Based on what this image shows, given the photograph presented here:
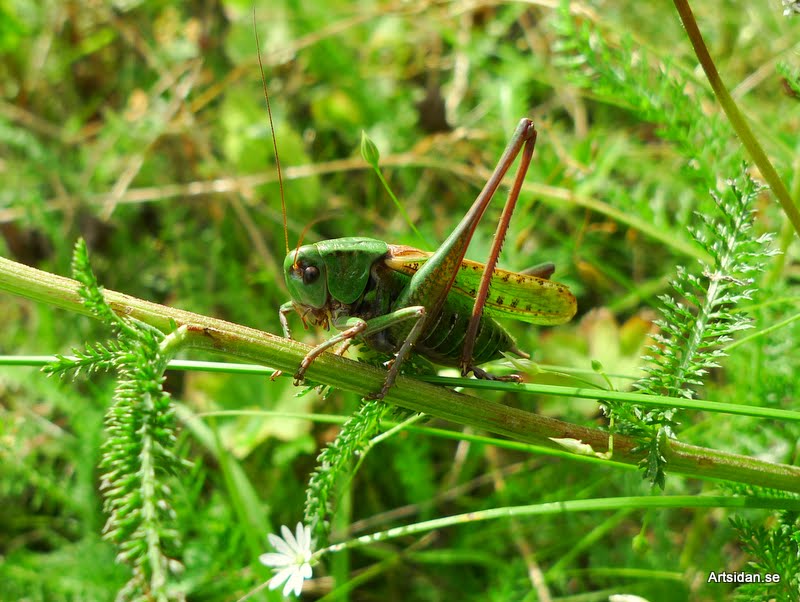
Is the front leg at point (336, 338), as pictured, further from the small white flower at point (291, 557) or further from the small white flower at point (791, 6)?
the small white flower at point (791, 6)

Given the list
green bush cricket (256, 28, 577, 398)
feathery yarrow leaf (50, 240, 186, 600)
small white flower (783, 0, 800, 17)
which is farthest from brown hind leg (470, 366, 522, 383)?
small white flower (783, 0, 800, 17)

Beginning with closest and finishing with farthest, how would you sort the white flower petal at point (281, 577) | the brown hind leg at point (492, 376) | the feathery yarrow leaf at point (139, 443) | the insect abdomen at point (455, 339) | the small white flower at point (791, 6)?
the feathery yarrow leaf at point (139, 443) → the small white flower at point (791, 6) → the white flower petal at point (281, 577) → the brown hind leg at point (492, 376) → the insect abdomen at point (455, 339)

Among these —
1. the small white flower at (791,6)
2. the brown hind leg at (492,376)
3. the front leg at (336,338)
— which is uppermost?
the small white flower at (791,6)

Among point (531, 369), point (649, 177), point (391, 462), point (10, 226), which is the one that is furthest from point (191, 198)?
point (531, 369)

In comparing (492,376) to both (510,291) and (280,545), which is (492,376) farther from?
(280,545)

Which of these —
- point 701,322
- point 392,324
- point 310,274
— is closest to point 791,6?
point 701,322

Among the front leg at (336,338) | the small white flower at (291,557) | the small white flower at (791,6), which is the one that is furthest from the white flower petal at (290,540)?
the small white flower at (791,6)

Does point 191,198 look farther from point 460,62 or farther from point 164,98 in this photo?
point 460,62

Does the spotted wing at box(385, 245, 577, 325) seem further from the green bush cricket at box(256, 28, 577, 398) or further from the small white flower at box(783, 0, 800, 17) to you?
the small white flower at box(783, 0, 800, 17)
